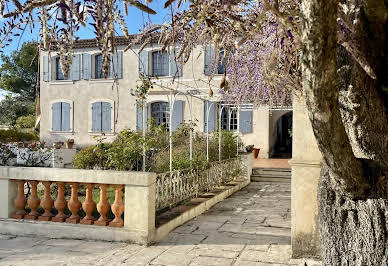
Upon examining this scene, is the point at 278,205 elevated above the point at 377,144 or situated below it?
below

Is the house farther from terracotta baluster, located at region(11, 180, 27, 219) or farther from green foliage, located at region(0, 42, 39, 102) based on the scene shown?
green foliage, located at region(0, 42, 39, 102)

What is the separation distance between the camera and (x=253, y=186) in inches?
435

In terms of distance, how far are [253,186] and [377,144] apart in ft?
30.1

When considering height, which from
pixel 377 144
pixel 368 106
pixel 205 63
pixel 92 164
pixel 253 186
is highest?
pixel 205 63

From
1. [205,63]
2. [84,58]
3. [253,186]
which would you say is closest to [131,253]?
[253,186]

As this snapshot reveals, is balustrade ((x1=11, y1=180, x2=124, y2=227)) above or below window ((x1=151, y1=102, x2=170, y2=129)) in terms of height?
below

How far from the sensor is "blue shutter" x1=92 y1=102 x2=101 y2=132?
18.7 m

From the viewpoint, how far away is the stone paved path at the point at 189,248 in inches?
168

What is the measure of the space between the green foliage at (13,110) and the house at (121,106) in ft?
33.7

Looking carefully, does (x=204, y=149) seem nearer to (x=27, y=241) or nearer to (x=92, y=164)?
(x=92, y=164)

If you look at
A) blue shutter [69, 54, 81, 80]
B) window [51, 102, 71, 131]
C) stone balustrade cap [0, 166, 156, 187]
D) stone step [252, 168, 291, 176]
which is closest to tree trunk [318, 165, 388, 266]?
stone balustrade cap [0, 166, 156, 187]

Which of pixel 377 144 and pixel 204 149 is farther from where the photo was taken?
pixel 204 149

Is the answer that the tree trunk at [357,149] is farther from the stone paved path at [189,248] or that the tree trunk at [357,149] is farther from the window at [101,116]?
the window at [101,116]

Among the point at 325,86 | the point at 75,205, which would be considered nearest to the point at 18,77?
the point at 75,205
